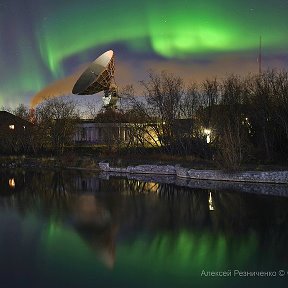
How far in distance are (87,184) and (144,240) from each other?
15.0 metres

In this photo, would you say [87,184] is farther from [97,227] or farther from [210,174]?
[97,227]

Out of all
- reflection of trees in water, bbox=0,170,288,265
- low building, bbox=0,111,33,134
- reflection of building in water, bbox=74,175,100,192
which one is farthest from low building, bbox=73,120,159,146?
reflection of trees in water, bbox=0,170,288,265

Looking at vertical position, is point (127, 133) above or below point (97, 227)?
above

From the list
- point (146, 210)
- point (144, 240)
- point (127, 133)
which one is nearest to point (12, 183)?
point (146, 210)

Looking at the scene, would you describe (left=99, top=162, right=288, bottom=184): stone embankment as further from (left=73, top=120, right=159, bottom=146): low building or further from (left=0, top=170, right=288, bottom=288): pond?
(left=73, top=120, right=159, bottom=146): low building

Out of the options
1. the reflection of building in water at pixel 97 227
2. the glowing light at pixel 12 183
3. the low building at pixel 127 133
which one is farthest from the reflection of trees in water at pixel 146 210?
the low building at pixel 127 133

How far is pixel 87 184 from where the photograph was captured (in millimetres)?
26875

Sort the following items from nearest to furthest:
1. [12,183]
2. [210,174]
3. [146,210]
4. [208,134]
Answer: [146,210] < [210,174] < [12,183] < [208,134]

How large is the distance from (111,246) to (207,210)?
6.45m

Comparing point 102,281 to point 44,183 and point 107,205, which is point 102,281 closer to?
point 107,205

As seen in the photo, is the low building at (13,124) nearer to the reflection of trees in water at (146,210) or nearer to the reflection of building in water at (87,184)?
the reflection of building in water at (87,184)

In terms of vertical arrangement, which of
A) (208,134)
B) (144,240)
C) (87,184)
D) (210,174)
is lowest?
(144,240)

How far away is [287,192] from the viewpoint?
69.4 feet

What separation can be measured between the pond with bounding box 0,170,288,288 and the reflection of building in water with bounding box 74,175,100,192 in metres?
2.62
